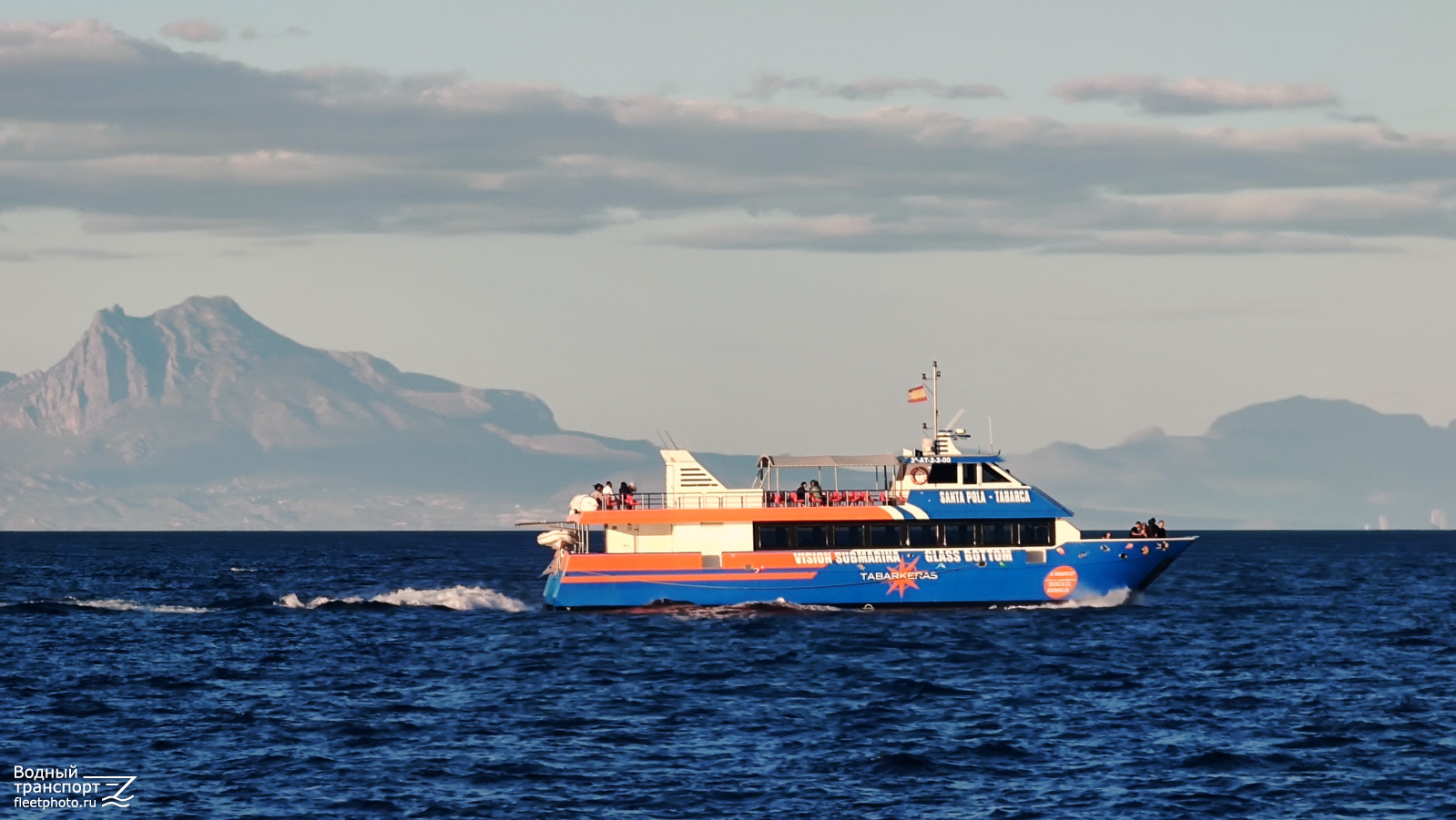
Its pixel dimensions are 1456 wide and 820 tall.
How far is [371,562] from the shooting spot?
487 feet

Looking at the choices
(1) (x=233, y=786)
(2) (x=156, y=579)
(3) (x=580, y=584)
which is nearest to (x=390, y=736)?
(1) (x=233, y=786)

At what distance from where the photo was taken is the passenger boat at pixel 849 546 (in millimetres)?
61188

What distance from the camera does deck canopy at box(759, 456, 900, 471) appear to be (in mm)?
62031

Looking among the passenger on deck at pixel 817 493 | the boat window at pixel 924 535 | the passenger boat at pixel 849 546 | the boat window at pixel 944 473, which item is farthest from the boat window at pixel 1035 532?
the passenger on deck at pixel 817 493

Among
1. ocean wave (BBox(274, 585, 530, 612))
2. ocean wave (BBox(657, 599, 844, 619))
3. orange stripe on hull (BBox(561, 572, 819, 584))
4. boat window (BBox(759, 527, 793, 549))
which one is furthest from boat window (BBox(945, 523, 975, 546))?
ocean wave (BBox(274, 585, 530, 612))

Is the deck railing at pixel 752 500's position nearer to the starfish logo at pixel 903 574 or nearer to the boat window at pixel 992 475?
the starfish logo at pixel 903 574

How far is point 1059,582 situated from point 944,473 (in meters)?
5.45

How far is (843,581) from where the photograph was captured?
202 ft

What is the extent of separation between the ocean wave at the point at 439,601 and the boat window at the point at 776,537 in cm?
1127

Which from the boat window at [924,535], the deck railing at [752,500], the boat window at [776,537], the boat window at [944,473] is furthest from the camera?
the deck railing at [752,500]

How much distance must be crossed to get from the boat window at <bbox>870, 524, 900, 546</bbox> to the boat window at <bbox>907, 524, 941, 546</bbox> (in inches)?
17.5

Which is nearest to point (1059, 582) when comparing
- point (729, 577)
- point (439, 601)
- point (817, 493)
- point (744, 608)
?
point (817, 493)

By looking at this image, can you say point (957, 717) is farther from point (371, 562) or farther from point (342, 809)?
point (371, 562)

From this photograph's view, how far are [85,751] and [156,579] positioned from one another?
246 feet
